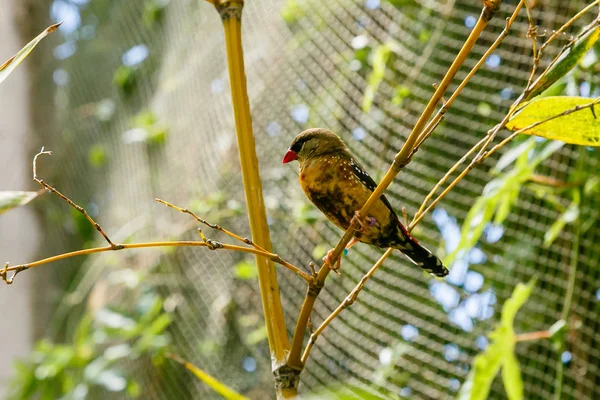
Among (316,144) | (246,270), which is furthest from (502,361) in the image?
(246,270)

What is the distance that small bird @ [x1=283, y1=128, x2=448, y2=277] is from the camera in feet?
5.64

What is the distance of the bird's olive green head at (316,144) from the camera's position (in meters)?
1.87

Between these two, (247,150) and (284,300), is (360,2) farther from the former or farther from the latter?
(247,150)

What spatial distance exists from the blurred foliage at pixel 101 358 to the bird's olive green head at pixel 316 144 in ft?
4.87

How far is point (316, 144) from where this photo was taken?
1.89 meters

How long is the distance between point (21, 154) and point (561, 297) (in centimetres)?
367

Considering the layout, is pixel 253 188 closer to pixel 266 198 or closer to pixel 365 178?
pixel 365 178

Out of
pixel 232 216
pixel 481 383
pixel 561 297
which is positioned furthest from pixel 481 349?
pixel 232 216

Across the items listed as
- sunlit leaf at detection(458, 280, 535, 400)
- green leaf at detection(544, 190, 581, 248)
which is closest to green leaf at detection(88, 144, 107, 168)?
green leaf at detection(544, 190, 581, 248)

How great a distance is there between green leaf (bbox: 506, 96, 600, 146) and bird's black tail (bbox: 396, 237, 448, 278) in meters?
0.73

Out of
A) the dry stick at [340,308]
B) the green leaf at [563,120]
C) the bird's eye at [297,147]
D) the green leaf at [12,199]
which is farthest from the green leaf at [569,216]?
the green leaf at [12,199]

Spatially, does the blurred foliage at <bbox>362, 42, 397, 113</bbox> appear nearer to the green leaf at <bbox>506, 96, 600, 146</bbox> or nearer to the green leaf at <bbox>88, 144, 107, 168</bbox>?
the green leaf at <bbox>506, 96, 600, 146</bbox>

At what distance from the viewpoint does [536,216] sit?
239 cm

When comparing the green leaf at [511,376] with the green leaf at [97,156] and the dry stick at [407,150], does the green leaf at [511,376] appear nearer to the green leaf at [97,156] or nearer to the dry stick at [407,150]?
the dry stick at [407,150]
